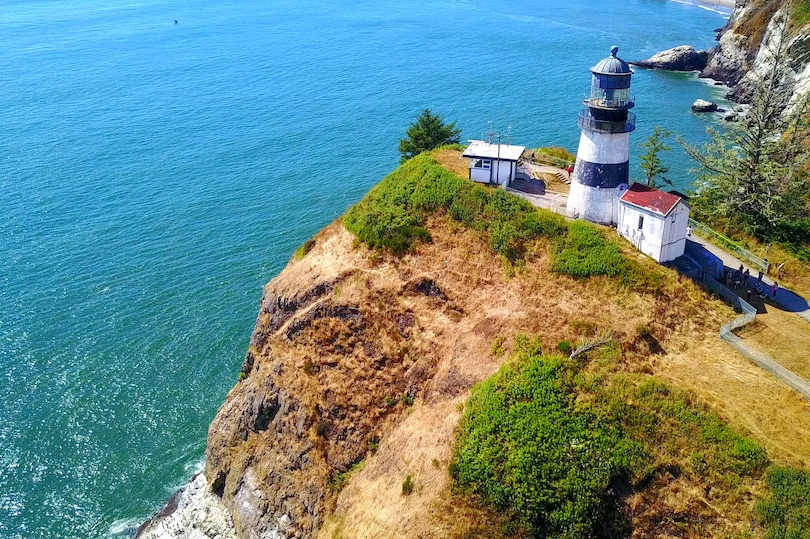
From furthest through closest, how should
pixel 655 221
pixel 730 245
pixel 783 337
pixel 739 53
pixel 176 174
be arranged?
pixel 739 53 < pixel 176 174 < pixel 730 245 < pixel 655 221 < pixel 783 337

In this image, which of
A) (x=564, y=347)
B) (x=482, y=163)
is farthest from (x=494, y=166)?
(x=564, y=347)

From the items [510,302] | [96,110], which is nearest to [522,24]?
[96,110]

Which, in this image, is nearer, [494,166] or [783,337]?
[783,337]

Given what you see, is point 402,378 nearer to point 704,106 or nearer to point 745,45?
point 704,106

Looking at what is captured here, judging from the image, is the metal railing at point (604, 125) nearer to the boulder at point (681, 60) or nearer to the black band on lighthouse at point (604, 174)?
the black band on lighthouse at point (604, 174)

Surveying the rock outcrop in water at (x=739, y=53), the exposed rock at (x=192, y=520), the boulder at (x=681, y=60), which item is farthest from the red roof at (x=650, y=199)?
the boulder at (x=681, y=60)

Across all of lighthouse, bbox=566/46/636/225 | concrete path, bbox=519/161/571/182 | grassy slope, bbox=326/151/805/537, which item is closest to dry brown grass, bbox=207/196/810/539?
grassy slope, bbox=326/151/805/537

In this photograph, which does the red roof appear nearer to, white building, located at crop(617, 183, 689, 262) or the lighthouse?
white building, located at crop(617, 183, 689, 262)
